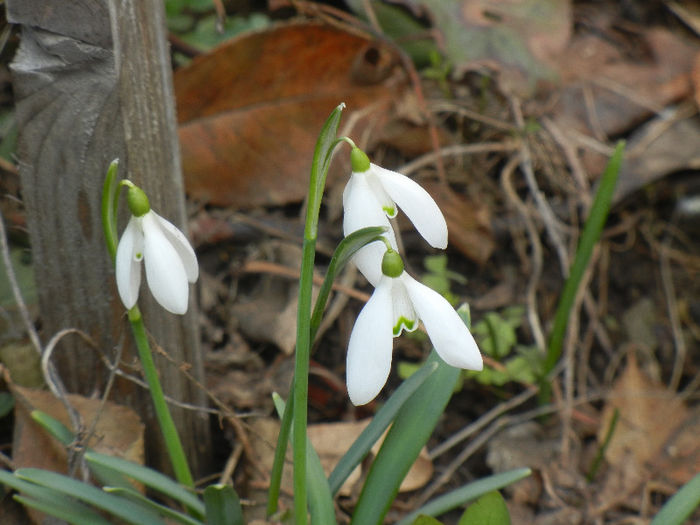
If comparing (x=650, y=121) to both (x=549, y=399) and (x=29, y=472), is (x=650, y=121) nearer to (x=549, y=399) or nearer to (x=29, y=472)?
(x=549, y=399)

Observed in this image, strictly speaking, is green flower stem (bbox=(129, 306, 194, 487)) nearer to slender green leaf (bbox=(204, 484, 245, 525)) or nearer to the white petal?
slender green leaf (bbox=(204, 484, 245, 525))

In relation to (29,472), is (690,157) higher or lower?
lower

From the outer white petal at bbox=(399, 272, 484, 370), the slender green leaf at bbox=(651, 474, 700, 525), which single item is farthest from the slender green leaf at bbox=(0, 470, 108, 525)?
the slender green leaf at bbox=(651, 474, 700, 525)

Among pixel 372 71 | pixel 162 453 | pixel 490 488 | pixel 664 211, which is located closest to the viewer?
pixel 490 488

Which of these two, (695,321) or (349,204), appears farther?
(695,321)

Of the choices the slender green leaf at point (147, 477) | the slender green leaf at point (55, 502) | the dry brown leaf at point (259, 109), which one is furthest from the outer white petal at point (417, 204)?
the dry brown leaf at point (259, 109)

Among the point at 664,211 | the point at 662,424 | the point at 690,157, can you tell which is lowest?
the point at 662,424

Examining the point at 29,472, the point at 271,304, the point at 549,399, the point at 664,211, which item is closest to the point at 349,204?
the point at 29,472
